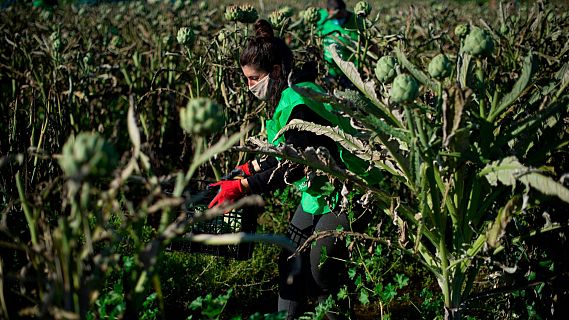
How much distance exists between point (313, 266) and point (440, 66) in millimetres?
839

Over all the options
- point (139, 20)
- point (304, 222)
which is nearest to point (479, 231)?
point (304, 222)

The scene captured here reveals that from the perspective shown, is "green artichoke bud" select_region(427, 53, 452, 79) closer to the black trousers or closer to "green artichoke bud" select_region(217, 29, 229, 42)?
the black trousers

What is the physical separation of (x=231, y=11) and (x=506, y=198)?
4.32ft

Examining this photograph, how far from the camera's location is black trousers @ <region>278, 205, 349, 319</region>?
187 cm

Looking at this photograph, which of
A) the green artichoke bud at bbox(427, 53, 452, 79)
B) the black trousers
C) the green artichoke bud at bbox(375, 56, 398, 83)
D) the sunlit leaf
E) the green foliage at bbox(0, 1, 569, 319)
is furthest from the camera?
the black trousers

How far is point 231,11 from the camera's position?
231 centimetres

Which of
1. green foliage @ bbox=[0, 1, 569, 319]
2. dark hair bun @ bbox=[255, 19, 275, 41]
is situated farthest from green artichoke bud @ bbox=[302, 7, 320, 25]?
dark hair bun @ bbox=[255, 19, 275, 41]

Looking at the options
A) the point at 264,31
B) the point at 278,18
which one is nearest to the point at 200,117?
the point at 264,31

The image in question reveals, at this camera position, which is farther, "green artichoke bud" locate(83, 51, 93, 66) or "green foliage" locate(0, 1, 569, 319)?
"green artichoke bud" locate(83, 51, 93, 66)

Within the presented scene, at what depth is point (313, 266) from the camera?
1.89 m

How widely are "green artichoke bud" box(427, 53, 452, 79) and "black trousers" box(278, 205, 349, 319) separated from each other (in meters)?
0.68

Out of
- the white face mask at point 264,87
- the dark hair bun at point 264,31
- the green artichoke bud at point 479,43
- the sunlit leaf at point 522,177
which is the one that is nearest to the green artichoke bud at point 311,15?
the dark hair bun at point 264,31

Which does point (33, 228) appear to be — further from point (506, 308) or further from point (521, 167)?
point (506, 308)

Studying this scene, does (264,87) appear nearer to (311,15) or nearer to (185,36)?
(185,36)
